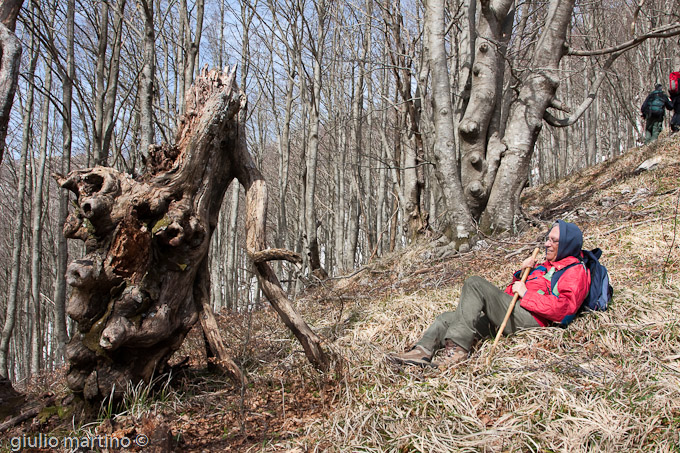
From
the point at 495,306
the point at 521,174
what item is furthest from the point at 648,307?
the point at 521,174

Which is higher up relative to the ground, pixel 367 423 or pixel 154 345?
pixel 154 345

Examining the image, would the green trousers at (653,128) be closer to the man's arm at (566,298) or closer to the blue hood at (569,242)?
the blue hood at (569,242)

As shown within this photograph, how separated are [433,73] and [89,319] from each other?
19.0 feet

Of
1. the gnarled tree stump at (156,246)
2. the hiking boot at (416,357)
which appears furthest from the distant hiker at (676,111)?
the gnarled tree stump at (156,246)

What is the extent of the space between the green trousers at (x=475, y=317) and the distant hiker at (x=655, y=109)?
993cm

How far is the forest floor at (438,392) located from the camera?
8.38 ft

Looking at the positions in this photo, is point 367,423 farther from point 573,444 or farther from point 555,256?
point 555,256

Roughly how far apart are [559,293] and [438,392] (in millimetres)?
1347

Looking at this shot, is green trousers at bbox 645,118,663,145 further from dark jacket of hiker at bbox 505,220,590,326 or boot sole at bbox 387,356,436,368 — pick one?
boot sole at bbox 387,356,436,368

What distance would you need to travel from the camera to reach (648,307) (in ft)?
11.8

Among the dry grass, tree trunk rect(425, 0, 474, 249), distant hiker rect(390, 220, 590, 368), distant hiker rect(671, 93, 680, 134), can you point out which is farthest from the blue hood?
distant hiker rect(671, 93, 680, 134)

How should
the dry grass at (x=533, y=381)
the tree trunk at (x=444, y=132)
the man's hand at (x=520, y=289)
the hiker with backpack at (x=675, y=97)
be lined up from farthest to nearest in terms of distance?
the hiker with backpack at (x=675, y=97)
the tree trunk at (x=444, y=132)
the man's hand at (x=520, y=289)
the dry grass at (x=533, y=381)

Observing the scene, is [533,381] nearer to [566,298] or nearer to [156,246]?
[566,298]

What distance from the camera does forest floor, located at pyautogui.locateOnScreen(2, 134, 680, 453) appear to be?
255cm
